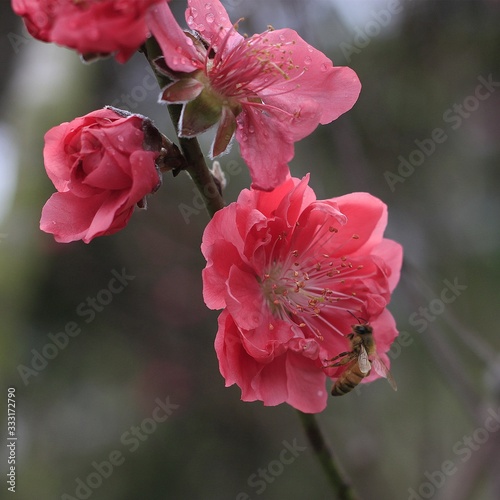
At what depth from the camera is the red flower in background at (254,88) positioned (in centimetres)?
105

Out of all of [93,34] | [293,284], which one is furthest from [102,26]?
[293,284]

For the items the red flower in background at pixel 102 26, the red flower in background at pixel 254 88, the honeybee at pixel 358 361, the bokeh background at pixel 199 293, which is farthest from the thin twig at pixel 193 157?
the bokeh background at pixel 199 293

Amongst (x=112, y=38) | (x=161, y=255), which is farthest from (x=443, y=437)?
(x=112, y=38)

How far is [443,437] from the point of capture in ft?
11.1

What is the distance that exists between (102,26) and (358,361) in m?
0.81

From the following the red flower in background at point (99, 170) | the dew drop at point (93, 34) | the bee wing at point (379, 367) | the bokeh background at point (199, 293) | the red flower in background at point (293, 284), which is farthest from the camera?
the bokeh background at point (199, 293)

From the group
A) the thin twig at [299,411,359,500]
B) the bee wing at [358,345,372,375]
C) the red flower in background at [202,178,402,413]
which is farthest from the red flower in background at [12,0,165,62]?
the thin twig at [299,411,359,500]

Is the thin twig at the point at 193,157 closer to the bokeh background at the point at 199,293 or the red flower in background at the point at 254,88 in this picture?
the red flower in background at the point at 254,88

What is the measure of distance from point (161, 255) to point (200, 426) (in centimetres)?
105

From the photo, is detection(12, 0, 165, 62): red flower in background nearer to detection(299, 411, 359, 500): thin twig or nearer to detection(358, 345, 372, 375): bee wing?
detection(358, 345, 372, 375): bee wing

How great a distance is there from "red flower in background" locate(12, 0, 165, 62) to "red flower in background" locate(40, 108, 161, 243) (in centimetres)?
20

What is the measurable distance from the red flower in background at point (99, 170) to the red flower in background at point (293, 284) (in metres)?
A: 0.17

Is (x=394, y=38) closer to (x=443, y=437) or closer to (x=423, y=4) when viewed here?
(x=423, y=4)

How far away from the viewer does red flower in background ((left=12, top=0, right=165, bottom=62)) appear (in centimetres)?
79
